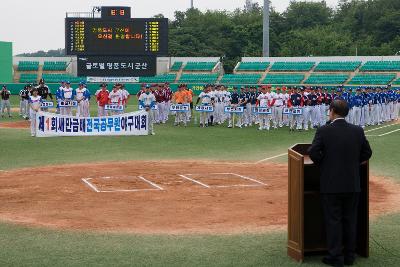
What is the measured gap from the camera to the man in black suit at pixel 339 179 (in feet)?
28.5

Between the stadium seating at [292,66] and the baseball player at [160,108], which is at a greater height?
the stadium seating at [292,66]

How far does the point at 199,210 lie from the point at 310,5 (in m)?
101

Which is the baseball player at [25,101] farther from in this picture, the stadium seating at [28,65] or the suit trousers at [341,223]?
the stadium seating at [28,65]

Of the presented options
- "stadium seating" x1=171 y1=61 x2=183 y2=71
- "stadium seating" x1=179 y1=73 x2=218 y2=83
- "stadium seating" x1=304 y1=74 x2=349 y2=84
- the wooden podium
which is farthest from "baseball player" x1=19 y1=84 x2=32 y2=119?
"stadium seating" x1=171 y1=61 x2=183 y2=71

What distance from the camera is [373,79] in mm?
63219

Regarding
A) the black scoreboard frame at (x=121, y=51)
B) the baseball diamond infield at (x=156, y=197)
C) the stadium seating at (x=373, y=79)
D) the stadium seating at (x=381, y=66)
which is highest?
the black scoreboard frame at (x=121, y=51)

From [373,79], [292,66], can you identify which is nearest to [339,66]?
[292,66]


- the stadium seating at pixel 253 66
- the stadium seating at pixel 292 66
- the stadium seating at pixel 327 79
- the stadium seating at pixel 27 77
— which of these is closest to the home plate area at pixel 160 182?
the stadium seating at pixel 327 79

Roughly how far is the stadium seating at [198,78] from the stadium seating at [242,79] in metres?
1.14

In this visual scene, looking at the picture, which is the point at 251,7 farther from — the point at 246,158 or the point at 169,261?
the point at 169,261

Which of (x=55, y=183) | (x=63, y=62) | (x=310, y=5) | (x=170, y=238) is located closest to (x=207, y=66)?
(x=63, y=62)

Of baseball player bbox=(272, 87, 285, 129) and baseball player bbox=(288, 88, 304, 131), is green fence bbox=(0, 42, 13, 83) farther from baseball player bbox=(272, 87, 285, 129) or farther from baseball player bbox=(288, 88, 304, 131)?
baseball player bbox=(288, 88, 304, 131)

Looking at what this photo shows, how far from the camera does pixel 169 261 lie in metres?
8.97

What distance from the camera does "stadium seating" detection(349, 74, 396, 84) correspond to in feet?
Answer: 204
